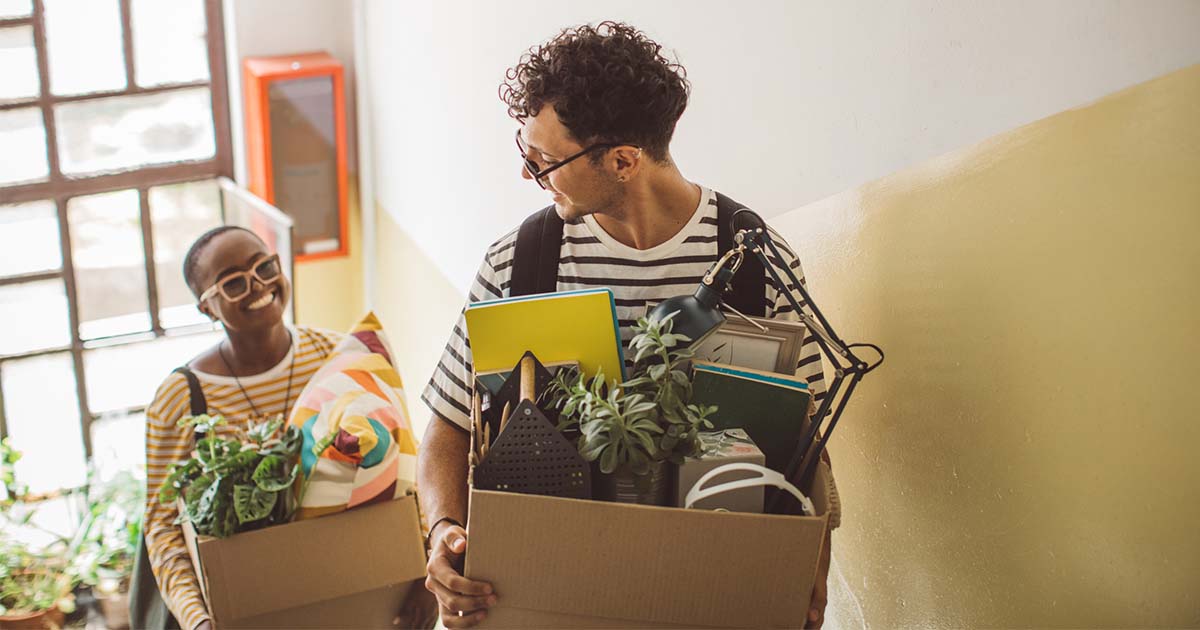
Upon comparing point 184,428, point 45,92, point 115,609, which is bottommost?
point 115,609

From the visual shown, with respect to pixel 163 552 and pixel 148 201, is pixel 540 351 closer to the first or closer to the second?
pixel 163 552

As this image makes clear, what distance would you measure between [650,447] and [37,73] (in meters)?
4.07

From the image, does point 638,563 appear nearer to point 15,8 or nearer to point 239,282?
point 239,282

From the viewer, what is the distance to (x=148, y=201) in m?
4.71

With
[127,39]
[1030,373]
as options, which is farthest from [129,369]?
[1030,373]

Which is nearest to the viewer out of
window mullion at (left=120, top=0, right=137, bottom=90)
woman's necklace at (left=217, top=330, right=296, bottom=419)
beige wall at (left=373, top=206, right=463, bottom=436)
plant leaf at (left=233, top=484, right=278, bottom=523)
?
plant leaf at (left=233, top=484, right=278, bottom=523)

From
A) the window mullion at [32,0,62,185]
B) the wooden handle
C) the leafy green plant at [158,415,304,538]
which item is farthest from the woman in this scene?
the window mullion at [32,0,62,185]

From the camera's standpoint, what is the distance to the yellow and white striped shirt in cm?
215

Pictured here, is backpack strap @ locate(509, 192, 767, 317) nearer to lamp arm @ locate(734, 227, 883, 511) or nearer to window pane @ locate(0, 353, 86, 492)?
lamp arm @ locate(734, 227, 883, 511)

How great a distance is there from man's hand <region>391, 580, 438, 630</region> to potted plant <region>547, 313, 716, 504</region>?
1.01 metres

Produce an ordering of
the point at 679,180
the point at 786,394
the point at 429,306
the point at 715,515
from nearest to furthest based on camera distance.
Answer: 1. the point at 715,515
2. the point at 786,394
3. the point at 679,180
4. the point at 429,306

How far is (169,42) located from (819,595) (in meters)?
4.18

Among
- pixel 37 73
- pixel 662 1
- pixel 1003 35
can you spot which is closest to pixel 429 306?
pixel 37 73

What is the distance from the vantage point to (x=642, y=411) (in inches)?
47.4
